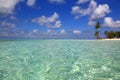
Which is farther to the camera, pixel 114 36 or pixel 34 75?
pixel 114 36

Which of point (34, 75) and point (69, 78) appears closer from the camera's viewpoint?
point (69, 78)

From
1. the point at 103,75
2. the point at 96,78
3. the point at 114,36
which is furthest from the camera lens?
the point at 114,36

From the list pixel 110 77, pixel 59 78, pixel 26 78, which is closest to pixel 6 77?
pixel 26 78

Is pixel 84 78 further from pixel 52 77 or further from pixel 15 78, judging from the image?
pixel 15 78

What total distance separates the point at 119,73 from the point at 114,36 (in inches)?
2836

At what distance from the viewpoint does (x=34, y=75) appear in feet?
28.8

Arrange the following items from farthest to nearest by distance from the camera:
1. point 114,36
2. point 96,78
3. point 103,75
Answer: point 114,36 → point 103,75 → point 96,78

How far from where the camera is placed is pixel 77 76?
8.46m

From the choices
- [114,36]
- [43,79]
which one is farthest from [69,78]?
[114,36]

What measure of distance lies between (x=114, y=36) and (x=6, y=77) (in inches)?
2938

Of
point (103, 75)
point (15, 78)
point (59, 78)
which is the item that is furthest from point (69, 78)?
point (15, 78)

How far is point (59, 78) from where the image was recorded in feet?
26.6

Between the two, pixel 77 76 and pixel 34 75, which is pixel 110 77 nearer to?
pixel 77 76

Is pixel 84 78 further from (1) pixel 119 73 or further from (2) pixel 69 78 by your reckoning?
(1) pixel 119 73
